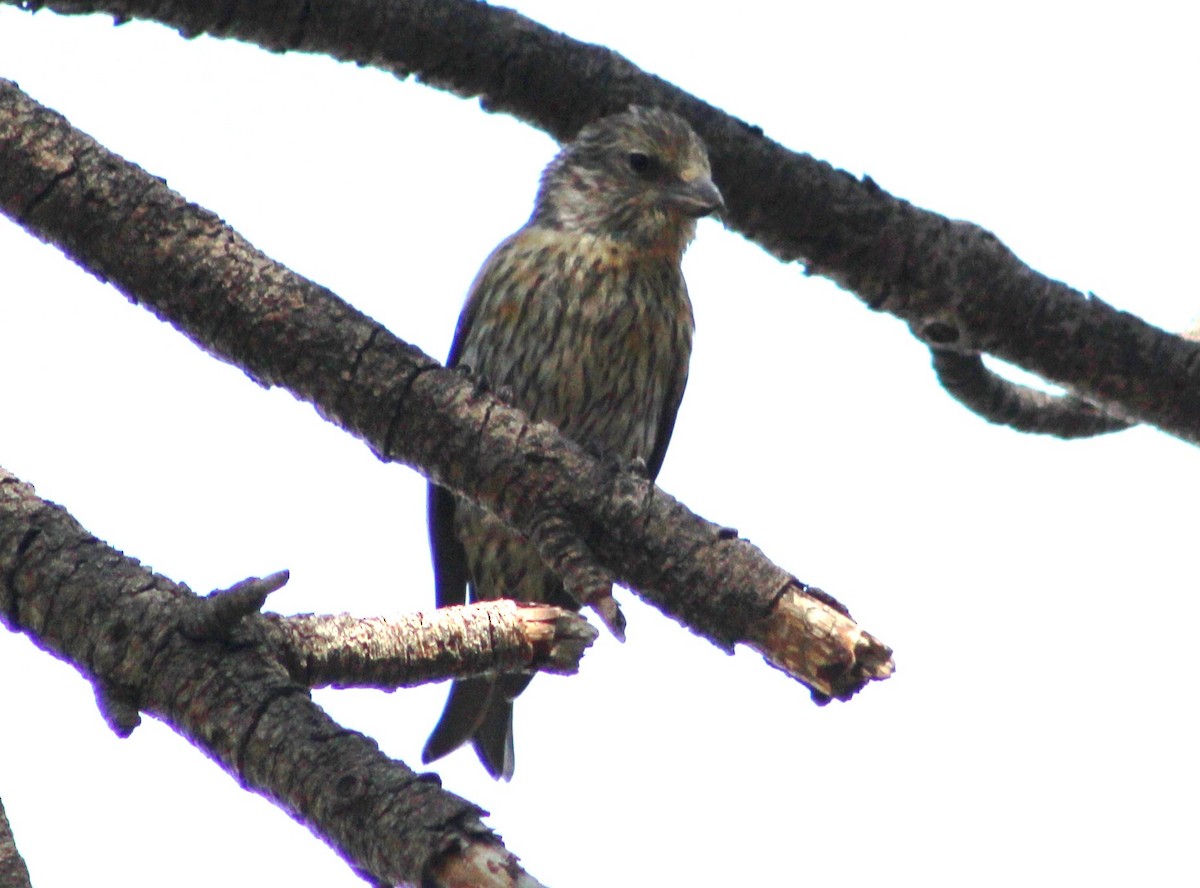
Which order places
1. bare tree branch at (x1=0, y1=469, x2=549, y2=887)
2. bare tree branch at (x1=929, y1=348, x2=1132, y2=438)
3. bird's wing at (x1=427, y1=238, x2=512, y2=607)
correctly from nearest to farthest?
1. bare tree branch at (x1=0, y1=469, x2=549, y2=887)
2. bare tree branch at (x1=929, y1=348, x2=1132, y2=438)
3. bird's wing at (x1=427, y1=238, x2=512, y2=607)

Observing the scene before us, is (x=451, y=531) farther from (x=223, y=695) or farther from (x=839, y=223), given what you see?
(x=223, y=695)

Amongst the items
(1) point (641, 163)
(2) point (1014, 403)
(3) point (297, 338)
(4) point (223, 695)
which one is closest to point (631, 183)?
(1) point (641, 163)

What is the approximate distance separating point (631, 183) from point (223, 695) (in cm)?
331

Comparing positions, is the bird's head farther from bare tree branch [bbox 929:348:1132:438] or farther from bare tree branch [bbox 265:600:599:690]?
bare tree branch [bbox 265:600:599:690]

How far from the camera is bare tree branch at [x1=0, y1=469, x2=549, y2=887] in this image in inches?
91.3

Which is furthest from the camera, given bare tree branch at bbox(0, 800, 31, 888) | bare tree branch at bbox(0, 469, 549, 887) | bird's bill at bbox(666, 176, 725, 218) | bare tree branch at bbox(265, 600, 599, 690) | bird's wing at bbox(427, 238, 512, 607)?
bird's wing at bbox(427, 238, 512, 607)

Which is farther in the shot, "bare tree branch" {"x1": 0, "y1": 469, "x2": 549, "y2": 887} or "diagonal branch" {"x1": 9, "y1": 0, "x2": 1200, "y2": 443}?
"diagonal branch" {"x1": 9, "y1": 0, "x2": 1200, "y2": 443}

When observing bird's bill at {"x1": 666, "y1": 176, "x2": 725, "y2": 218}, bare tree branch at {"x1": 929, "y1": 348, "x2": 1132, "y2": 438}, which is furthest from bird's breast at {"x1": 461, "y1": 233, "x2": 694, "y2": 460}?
bare tree branch at {"x1": 929, "y1": 348, "x2": 1132, "y2": 438}

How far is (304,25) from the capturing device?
4246mm

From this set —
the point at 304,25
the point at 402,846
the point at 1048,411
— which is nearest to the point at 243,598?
the point at 402,846

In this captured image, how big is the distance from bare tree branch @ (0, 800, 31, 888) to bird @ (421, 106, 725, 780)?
9.89 feet

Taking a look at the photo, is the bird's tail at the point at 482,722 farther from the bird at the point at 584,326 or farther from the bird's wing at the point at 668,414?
the bird's wing at the point at 668,414

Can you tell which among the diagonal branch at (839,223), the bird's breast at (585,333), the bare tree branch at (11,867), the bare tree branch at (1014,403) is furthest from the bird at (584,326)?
the bare tree branch at (11,867)

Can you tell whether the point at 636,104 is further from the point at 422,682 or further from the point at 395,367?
the point at 422,682
